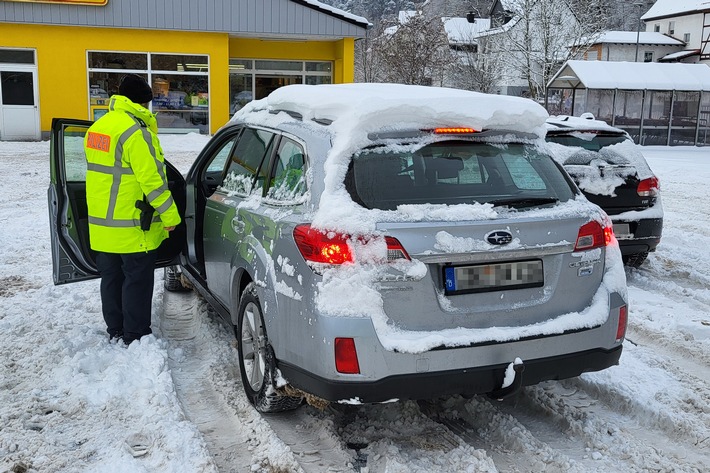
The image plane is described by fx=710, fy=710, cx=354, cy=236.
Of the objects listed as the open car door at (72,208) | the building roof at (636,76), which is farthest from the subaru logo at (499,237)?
the building roof at (636,76)

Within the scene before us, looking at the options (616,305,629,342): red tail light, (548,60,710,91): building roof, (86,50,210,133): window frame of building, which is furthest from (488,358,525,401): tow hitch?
(548,60,710,91): building roof

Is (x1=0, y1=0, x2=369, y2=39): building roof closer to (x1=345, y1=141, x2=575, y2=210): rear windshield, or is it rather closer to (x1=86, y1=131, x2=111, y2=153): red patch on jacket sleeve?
(x1=86, y1=131, x2=111, y2=153): red patch on jacket sleeve

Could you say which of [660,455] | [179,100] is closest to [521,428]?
[660,455]

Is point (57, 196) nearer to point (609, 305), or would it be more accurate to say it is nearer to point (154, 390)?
point (154, 390)

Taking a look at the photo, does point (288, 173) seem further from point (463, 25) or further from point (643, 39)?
point (643, 39)

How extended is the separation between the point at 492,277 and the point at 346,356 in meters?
0.79

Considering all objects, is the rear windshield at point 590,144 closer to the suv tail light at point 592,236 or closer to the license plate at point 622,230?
the license plate at point 622,230

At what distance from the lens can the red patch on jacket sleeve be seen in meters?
4.69

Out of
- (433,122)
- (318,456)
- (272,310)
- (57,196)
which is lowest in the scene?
(318,456)

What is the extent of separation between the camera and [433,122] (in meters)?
3.62

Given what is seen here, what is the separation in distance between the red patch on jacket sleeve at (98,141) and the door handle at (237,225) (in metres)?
1.03

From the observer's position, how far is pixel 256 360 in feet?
13.3

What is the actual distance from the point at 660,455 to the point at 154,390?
110 inches

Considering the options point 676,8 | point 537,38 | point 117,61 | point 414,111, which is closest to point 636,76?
point 537,38
